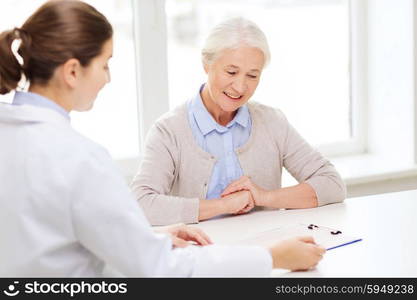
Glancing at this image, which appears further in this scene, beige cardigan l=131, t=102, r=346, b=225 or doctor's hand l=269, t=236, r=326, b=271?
beige cardigan l=131, t=102, r=346, b=225

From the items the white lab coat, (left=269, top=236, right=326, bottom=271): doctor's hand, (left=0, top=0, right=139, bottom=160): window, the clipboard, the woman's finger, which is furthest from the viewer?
(left=0, top=0, right=139, bottom=160): window

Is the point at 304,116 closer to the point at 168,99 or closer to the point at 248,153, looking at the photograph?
the point at 168,99

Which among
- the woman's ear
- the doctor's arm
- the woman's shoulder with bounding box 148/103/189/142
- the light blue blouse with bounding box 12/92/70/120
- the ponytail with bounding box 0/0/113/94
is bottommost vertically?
the doctor's arm

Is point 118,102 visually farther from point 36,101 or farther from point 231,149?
point 36,101

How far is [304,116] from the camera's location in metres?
3.42

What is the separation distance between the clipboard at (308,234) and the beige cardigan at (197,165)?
0.88 ft

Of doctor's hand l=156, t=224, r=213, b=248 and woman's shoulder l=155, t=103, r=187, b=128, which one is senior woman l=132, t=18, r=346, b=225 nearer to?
woman's shoulder l=155, t=103, r=187, b=128

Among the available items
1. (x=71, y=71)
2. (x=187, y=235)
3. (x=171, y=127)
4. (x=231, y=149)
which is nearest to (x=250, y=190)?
(x=231, y=149)

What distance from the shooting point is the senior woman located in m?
2.18

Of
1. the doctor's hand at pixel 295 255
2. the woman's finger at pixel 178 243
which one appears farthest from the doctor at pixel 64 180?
the woman's finger at pixel 178 243

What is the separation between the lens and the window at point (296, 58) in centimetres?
308

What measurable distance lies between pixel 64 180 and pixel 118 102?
187 cm

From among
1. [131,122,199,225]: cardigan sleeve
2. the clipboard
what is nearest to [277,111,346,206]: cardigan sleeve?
the clipboard

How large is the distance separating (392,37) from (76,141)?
7.66ft
